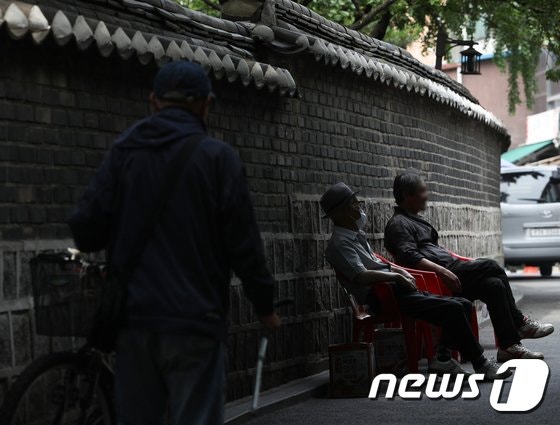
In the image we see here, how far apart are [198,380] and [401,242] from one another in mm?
6201

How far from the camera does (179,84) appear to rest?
17.1 feet

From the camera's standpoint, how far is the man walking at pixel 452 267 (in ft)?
36.0

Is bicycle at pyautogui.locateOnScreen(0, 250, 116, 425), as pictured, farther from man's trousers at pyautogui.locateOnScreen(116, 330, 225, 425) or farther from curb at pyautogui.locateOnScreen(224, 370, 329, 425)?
curb at pyautogui.locateOnScreen(224, 370, 329, 425)

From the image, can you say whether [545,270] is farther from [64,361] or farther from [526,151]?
[64,361]

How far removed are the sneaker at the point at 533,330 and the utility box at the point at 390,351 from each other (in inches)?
48.7

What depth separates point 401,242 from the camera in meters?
11.1

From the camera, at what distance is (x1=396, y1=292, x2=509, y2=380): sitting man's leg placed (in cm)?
998

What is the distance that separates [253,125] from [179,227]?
502 centimetres

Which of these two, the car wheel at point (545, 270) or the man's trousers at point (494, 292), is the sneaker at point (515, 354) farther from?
the car wheel at point (545, 270)

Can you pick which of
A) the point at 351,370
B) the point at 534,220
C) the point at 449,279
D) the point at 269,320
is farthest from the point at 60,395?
the point at 534,220

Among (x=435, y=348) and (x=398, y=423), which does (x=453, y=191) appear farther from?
(x=398, y=423)

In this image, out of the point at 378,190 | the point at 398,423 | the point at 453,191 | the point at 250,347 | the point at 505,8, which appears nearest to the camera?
the point at 398,423

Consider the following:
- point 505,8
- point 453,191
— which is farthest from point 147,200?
point 505,8

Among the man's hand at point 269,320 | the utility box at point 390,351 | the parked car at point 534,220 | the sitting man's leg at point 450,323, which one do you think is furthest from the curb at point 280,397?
the parked car at point 534,220
